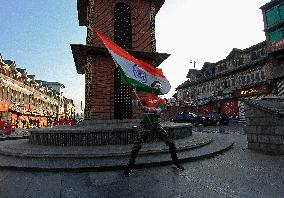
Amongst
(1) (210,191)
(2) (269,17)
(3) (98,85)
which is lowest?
(1) (210,191)

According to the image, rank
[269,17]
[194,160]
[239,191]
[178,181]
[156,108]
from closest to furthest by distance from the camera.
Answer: [239,191], [178,181], [156,108], [194,160], [269,17]

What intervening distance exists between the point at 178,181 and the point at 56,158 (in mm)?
3657

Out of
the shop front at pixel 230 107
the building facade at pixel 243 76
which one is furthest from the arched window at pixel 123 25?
the shop front at pixel 230 107

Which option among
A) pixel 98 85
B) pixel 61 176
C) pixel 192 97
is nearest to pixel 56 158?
pixel 61 176

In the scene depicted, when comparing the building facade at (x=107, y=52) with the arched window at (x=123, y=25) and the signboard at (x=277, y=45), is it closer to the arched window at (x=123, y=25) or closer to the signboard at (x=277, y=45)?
the arched window at (x=123, y=25)

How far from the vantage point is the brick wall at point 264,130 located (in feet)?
21.5

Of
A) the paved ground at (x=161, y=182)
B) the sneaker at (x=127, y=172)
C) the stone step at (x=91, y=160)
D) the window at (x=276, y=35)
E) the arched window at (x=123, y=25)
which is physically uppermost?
the window at (x=276, y=35)

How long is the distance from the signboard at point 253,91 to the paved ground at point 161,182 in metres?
29.3

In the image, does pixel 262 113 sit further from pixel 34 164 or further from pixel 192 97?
pixel 192 97

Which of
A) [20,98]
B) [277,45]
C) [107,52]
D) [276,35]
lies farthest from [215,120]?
[20,98]

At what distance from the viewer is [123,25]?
12992 millimetres

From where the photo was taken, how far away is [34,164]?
5520mm

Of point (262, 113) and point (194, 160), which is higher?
point (262, 113)

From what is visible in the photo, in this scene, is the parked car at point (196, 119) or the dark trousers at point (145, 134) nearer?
the dark trousers at point (145, 134)
